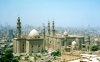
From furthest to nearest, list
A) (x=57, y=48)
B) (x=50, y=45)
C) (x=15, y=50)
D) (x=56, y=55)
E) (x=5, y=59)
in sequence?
(x=50, y=45)
(x=57, y=48)
(x=15, y=50)
(x=56, y=55)
(x=5, y=59)

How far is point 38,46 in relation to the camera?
77.8 feet

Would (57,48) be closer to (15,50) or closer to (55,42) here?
(55,42)

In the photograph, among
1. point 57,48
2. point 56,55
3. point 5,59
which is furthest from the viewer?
point 57,48

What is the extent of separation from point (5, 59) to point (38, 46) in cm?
901

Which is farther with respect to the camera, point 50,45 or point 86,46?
point 50,45

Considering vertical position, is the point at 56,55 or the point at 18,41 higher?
the point at 18,41

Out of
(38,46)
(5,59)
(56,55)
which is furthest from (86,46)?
(5,59)

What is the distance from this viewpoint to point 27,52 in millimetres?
23578

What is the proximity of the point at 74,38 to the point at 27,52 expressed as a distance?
7.67 meters

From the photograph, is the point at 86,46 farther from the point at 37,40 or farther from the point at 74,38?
the point at 37,40

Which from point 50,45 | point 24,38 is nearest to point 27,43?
point 24,38

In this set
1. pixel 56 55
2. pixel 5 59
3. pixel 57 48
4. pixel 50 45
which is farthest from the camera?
pixel 50 45

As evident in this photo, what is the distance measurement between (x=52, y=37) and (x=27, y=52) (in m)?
5.42

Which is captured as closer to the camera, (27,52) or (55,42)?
(27,52)
